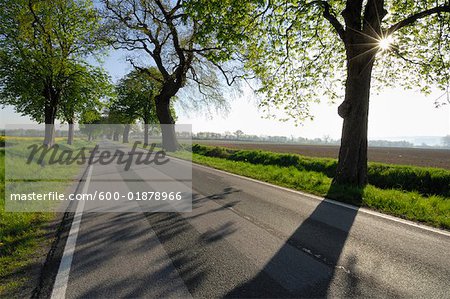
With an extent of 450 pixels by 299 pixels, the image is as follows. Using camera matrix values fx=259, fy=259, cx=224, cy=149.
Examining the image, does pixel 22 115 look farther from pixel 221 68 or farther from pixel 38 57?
pixel 221 68

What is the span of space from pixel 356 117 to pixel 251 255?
262 inches

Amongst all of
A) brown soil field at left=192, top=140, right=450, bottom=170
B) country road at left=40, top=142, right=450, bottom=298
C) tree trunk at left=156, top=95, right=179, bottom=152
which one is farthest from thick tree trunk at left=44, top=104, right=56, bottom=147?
brown soil field at left=192, top=140, right=450, bottom=170

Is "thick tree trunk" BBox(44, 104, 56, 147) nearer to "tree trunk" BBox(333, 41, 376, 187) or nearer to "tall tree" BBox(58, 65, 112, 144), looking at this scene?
"tall tree" BBox(58, 65, 112, 144)

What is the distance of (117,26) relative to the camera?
2141 centimetres

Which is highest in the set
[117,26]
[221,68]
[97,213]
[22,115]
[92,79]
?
[117,26]

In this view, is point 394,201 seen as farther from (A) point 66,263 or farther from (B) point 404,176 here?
(A) point 66,263

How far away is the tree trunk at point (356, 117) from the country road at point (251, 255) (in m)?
2.66

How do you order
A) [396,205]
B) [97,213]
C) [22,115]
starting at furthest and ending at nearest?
[22,115], [396,205], [97,213]

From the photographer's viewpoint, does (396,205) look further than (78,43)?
No

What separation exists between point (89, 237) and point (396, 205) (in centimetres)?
700

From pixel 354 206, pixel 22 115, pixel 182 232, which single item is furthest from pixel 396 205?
pixel 22 115

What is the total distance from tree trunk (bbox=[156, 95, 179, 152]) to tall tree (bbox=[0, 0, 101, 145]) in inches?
284

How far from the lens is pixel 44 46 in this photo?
18.3m

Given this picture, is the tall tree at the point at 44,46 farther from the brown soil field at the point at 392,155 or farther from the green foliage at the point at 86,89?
the brown soil field at the point at 392,155
